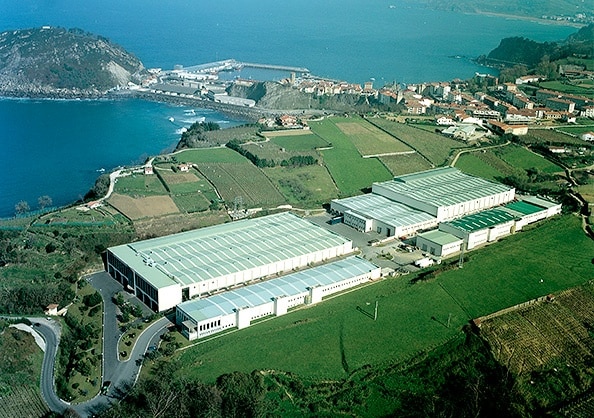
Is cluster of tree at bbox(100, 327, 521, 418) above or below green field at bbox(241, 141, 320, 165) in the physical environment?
below

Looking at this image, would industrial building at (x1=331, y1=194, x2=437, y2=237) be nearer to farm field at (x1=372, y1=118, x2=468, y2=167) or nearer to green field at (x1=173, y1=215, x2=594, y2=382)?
green field at (x1=173, y1=215, x2=594, y2=382)

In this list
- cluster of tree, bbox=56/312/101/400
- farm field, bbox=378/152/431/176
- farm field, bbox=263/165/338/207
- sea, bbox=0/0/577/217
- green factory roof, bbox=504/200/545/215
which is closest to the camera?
cluster of tree, bbox=56/312/101/400

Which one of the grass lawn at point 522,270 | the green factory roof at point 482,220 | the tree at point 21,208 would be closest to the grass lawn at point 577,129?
the grass lawn at point 522,270

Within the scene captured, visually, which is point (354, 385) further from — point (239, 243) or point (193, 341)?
point (239, 243)

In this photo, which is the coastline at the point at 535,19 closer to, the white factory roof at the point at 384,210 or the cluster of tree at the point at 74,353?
the white factory roof at the point at 384,210

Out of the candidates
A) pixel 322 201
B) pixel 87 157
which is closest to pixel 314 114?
pixel 87 157

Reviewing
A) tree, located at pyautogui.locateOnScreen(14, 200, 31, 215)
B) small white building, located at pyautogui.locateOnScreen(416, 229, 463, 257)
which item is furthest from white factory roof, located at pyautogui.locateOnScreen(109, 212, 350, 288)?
tree, located at pyautogui.locateOnScreen(14, 200, 31, 215)

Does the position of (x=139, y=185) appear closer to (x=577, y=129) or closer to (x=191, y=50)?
(x=577, y=129)

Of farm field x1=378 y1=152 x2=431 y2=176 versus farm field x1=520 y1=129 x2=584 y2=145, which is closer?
farm field x1=378 y1=152 x2=431 y2=176
